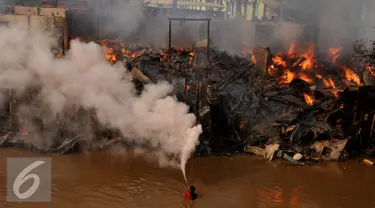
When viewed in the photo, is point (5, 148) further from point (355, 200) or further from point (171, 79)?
point (355, 200)

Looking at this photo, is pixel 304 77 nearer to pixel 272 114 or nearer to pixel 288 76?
pixel 288 76

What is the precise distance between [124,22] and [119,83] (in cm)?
1270

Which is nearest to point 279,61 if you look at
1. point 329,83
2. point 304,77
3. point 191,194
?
point 304,77

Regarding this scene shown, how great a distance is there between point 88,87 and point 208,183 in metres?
4.93

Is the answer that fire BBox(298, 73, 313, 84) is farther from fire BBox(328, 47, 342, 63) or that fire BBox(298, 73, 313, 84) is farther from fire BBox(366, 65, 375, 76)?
fire BBox(328, 47, 342, 63)

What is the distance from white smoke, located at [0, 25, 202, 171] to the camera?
12867 mm

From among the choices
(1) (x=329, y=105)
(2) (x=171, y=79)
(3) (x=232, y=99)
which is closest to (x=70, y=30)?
(2) (x=171, y=79)

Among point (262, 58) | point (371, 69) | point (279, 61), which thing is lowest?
point (371, 69)

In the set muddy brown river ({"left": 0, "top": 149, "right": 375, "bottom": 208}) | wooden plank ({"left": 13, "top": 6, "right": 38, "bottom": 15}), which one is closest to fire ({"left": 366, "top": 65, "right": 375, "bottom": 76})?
muddy brown river ({"left": 0, "top": 149, "right": 375, "bottom": 208})

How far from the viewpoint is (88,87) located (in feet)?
42.8

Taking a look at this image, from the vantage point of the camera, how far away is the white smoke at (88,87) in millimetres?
12867

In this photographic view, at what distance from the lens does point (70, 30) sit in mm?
21500

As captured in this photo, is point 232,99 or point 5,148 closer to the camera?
point 5,148

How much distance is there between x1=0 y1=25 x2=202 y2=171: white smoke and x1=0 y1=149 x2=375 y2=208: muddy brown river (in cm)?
97
